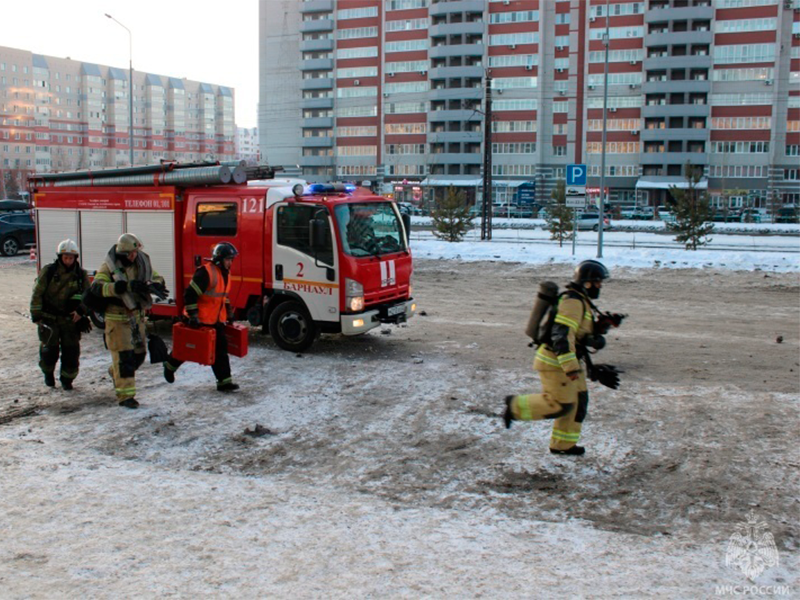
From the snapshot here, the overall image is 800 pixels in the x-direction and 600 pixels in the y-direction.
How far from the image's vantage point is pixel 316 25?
9650cm

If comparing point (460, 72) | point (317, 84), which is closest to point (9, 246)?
point (460, 72)

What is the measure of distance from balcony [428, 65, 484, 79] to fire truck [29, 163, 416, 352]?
7997 cm

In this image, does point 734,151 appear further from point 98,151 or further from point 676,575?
point 98,151

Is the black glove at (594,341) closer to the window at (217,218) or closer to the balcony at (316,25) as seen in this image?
the window at (217,218)

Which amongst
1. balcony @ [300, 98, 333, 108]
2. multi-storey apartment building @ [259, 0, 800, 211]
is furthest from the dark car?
balcony @ [300, 98, 333, 108]

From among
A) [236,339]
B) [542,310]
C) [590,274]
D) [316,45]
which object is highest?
[316,45]

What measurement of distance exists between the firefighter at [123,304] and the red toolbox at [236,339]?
105 cm

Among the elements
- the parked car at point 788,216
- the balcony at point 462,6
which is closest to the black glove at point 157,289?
the parked car at point 788,216

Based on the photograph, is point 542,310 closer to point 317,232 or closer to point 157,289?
point 157,289

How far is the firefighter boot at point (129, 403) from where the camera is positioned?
798 centimetres

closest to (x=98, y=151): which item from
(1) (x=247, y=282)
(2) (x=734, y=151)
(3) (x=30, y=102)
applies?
(3) (x=30, y=102)

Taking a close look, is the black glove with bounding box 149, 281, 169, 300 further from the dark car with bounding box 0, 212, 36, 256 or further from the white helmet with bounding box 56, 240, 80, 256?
the dark car with bounding box 0, 212, 36, 256

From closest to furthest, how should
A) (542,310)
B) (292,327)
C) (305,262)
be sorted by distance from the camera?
(542,310), (305,262), (292,327)

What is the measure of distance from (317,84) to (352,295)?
305 feet
